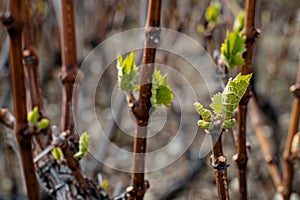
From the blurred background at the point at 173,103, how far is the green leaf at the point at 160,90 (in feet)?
2.93

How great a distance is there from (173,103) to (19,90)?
5.23 feet

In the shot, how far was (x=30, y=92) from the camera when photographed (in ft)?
4.06

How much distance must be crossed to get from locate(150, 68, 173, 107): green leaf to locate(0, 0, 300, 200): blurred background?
35.1 inches

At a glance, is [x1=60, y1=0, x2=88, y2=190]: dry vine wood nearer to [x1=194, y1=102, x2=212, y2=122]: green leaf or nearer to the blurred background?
[x1=194, y1=102, x2=212, y2=122]: green leaf

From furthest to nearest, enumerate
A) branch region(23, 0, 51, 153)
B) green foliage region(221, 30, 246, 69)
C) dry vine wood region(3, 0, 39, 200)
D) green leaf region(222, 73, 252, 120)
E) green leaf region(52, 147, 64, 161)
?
Answer: branch region(23, 0, 51, 153) < green leaf region(52, 147, 64, 161) < green foliage region(221, 30, 246, 69) < dry vine wood region(3, 0, 39, 200) < green leaf region(222, 73, 252, 120)

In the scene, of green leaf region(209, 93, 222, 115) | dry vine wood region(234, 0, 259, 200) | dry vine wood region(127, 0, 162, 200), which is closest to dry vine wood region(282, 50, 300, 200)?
dry vine wood region(234, 0, 259, 200)

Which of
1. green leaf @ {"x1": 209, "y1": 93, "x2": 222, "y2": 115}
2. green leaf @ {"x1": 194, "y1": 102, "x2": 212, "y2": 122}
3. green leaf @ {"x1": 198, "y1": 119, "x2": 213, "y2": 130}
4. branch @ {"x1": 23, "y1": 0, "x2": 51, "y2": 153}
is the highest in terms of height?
branch @ {"x1": 23, "y1": 0, "x2": 51, "y2": 153}

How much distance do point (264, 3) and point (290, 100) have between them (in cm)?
77

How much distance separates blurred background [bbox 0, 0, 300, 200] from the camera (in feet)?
7.16

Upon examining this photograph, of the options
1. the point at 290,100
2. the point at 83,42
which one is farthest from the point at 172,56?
the point at 290,100

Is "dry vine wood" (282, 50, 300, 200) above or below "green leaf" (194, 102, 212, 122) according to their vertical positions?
above

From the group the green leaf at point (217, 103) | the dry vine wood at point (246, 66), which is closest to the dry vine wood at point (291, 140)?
the dry vine wood at point (246, 66)

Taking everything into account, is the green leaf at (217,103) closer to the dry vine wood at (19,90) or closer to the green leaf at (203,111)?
the green leaf at (203,111)

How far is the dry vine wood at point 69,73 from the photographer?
965mm
